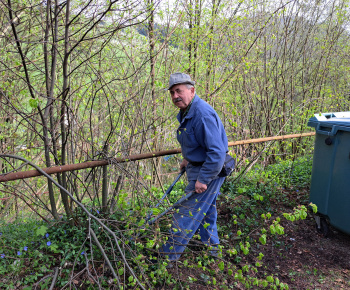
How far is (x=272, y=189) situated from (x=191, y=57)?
2.76 m

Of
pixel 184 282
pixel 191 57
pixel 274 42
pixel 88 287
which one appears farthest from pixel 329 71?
pixel 88 287

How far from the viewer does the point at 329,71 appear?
26.8ft

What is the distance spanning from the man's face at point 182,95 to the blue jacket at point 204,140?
0.07 metres

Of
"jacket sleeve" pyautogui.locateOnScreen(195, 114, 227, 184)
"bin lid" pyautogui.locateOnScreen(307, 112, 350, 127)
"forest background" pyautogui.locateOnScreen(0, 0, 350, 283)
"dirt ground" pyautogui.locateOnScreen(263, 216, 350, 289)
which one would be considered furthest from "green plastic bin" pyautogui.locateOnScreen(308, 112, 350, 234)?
"jacket sleeve" pyautogui.locateOnScreen(195, 114, 227, 184)

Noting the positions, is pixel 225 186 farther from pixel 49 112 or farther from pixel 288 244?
pixel 49 112

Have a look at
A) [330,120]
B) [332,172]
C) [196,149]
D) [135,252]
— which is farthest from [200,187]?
[330,120]

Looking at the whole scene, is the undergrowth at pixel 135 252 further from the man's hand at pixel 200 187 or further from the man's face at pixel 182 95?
the man's face at pixel 182 95

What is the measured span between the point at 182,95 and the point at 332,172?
2.06 meters

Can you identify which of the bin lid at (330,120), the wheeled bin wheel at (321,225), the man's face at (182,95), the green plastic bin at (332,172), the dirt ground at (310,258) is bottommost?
the dirt ground at (310,258)

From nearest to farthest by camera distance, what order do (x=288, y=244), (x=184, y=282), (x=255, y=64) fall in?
1. (x=184, y=282)
2. (x=288, y=244)
3. (x=255, y=64)

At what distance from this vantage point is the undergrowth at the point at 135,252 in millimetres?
2543

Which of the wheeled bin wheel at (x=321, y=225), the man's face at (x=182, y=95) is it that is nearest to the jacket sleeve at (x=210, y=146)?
the man's face at (x=182, y=95)

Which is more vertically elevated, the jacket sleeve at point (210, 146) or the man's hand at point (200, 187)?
the jacket sleeve at point (210, 146)

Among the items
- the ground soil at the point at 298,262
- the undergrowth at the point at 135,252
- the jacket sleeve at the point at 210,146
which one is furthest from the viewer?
the ground soil at the point at 298,262
